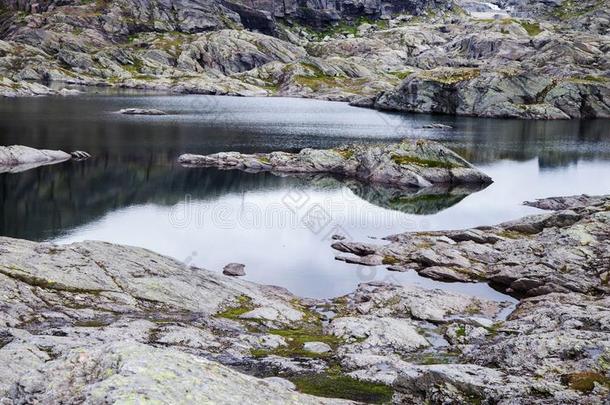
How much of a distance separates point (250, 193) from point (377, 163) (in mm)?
26888

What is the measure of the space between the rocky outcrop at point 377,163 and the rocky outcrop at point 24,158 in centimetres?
2219

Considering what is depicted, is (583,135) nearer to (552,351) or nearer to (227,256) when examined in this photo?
(227,256)

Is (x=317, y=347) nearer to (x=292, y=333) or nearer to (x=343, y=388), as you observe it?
(x=292, y=333)

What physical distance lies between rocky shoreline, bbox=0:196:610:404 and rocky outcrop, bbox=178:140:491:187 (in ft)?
137

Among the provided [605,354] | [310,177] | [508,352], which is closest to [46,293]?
[508,352]

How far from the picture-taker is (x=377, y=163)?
101 metres

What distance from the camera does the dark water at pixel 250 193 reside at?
58.8m

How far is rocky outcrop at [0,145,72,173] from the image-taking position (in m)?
90.8

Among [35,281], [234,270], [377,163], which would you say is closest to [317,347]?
[35,281]

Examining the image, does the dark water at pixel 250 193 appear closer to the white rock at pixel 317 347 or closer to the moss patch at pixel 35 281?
the white rock at pixel 317 347

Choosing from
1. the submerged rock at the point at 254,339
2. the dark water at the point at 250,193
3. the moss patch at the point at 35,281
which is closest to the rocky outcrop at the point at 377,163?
the dark water at the point at 250,193

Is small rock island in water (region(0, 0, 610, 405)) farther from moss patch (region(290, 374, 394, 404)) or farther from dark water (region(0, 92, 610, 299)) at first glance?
dark water (region(0, 92, 610, 299))

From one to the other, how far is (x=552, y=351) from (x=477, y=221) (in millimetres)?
52445

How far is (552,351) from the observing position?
74.4 feet
